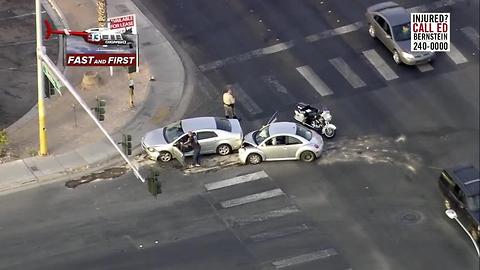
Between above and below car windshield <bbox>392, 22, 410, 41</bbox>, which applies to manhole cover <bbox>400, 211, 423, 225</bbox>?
below

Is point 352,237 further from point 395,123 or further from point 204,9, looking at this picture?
point 204,9

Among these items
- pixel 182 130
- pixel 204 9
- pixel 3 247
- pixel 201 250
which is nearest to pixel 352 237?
pixel 201 250

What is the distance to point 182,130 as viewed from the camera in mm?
37531

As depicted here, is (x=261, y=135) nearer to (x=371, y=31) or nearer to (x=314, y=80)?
(x=314, y=80)

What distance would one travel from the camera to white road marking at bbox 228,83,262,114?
40.5 metres

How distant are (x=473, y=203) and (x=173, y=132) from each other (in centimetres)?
1131

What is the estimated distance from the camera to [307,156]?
122ft

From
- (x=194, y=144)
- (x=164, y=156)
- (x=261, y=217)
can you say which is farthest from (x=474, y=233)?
(x=164, y=156)

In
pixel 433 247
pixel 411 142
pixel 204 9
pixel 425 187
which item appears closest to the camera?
pixel 433 247

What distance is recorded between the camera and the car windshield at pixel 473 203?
32875 mm

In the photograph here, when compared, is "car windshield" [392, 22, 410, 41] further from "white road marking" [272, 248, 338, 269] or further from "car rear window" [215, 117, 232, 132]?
"white road marking" [272, 248, 338, 269]

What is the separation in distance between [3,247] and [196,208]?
6.56 meters

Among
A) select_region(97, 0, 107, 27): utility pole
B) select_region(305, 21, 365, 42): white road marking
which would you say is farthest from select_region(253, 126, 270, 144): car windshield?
select_region(97, 0, 107, 27): utility pole

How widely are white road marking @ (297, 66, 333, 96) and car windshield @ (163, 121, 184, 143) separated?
6.59 m
